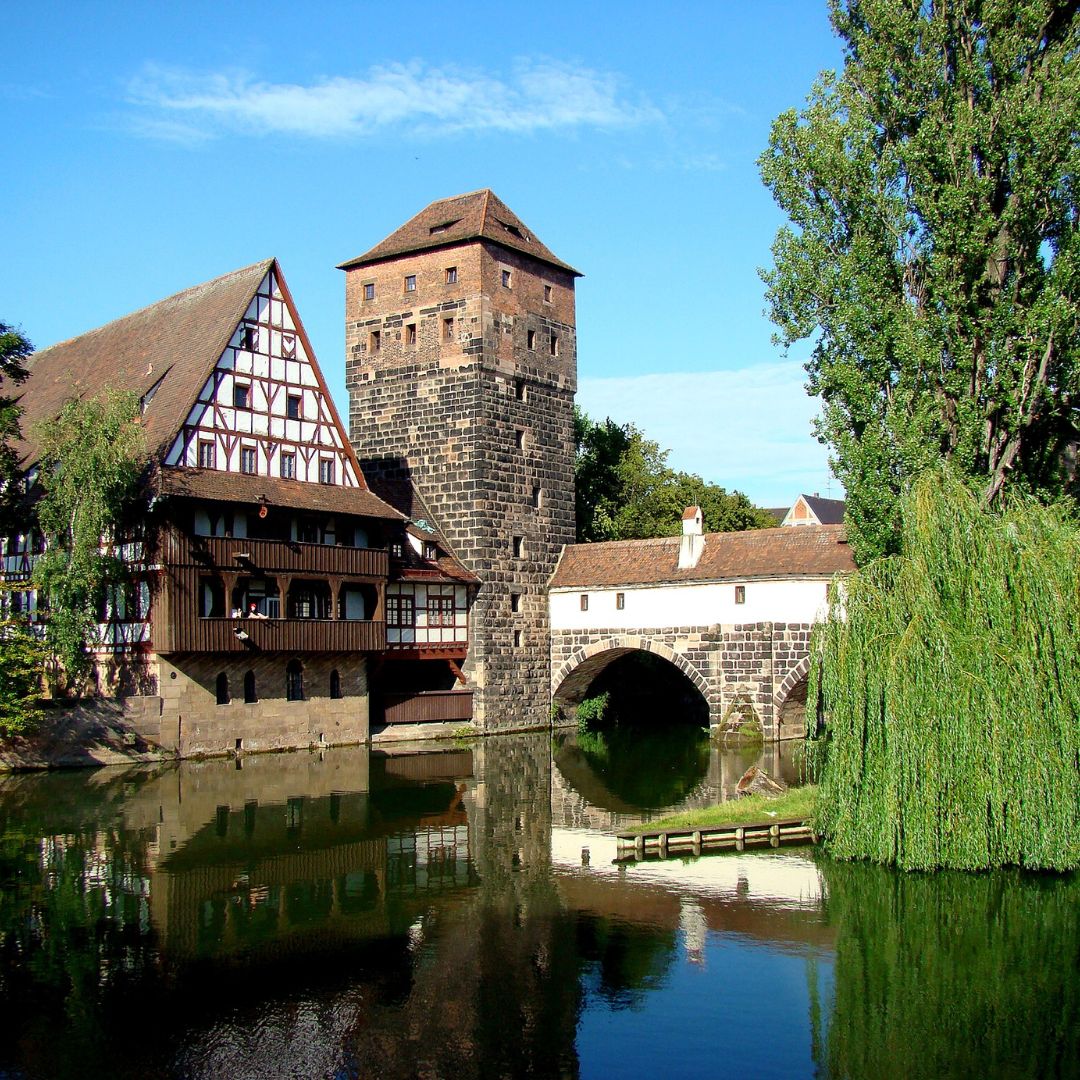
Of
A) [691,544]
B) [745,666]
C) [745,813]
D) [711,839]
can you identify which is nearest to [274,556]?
[691,544]

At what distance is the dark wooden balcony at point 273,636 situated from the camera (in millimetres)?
30766

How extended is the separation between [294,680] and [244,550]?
14.6 feet

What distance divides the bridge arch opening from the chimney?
3288mm

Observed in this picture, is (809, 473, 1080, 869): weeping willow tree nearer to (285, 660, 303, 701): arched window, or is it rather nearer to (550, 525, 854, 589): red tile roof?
(550, 525, 854, 589): red tile roof

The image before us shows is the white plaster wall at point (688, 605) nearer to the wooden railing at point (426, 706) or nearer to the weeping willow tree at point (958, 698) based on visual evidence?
the wooden railing at point (426, 706)

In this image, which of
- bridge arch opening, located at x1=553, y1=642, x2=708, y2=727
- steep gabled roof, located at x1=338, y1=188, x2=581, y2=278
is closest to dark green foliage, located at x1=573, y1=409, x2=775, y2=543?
bridge arch opening, located at x1=553, y1=642, x2=708, y2=727

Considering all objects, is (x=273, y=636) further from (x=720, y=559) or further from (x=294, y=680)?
(x=720, y=559)

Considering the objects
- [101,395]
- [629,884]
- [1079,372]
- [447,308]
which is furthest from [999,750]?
[447,308]

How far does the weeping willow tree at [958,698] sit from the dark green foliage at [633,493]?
33.1 m

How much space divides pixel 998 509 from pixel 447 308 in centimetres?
2204

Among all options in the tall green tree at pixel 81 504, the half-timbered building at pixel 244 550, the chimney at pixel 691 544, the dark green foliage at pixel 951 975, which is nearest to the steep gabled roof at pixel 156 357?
the half-timbered building at pixel 244 550

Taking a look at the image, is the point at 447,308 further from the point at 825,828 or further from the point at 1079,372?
the point at 825,828

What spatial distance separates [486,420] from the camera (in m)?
39.6

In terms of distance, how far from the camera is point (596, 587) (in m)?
40.2
